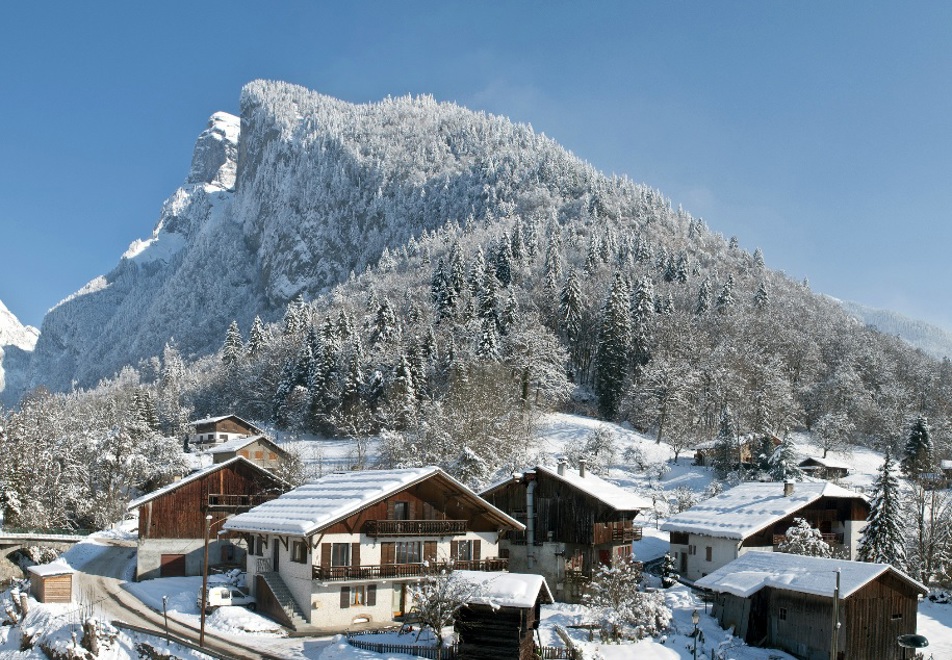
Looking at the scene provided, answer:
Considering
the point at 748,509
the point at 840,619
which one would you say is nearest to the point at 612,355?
the point at 748,509

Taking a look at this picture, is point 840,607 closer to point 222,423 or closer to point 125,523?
point 125,523

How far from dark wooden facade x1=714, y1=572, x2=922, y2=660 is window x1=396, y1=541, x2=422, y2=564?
16.1 metres

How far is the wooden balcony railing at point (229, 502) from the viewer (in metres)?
53.0

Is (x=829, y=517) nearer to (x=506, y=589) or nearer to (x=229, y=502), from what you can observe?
(x=506, y=589)

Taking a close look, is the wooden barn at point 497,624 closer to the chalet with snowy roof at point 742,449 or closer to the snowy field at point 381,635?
the snowy field at point 381,635

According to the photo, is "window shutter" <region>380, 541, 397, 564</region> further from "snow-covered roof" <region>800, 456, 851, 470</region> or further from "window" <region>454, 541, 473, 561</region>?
"snow-covered roof" <region>800, 456, 851, 470</region>

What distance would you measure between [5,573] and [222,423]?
40918 mm

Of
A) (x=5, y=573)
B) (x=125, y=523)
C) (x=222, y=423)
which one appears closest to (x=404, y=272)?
(x=222, y=423)

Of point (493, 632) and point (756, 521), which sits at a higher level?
point (756, 521)

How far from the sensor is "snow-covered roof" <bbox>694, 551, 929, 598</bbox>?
119 ft

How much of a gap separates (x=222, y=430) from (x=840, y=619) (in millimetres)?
79054

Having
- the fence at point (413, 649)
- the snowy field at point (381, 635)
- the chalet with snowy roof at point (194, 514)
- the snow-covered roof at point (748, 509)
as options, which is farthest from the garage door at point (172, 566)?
the snow-covered roof at point (748, 509)

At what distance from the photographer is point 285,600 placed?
37844mm

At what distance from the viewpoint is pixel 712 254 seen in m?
169
